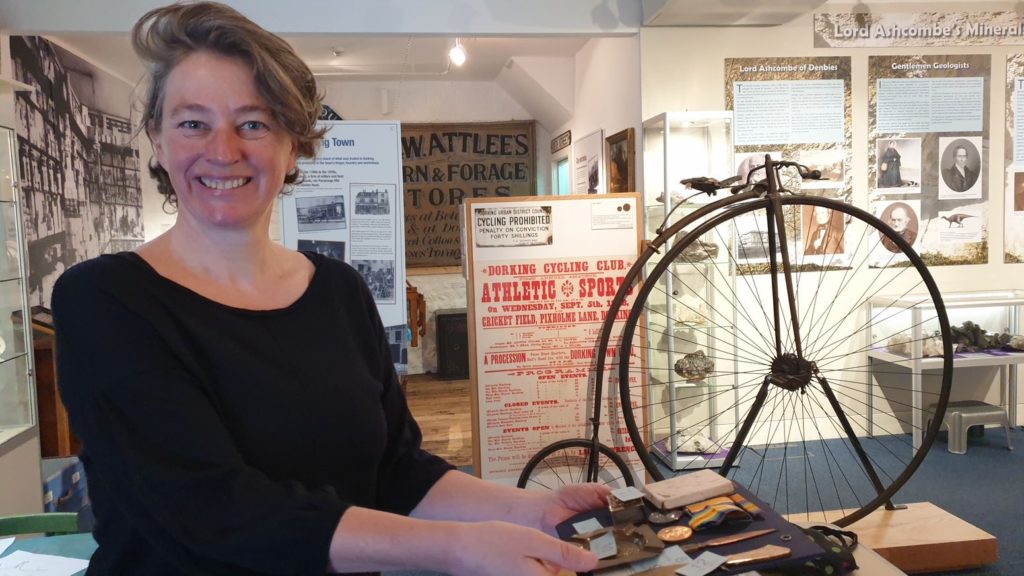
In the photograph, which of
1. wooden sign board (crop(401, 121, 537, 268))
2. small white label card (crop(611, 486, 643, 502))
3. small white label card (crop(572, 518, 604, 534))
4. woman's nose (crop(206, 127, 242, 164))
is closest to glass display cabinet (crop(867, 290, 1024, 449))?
small white label card (crop(611, 486, 643, 502))

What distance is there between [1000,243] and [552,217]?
3.32m

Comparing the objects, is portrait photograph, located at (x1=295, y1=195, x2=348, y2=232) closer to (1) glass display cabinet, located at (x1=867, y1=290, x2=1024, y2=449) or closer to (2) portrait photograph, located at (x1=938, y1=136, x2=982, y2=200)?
(1) glass display cabinet, located at (x1=867, y1=290, x2=1024, y2=449)

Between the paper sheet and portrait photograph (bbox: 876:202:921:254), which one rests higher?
portrait photograph (bbox: 876:202:921:254)

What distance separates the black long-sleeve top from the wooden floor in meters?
2.86

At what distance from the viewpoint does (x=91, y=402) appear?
79cm

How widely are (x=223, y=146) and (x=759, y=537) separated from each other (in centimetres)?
98

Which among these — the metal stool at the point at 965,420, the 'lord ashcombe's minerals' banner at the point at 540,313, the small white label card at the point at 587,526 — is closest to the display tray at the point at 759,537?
the small white label card at the point at 587,526

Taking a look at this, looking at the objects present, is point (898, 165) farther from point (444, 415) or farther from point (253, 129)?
point (253, 129)

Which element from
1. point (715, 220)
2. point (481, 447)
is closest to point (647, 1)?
point (715, 220)

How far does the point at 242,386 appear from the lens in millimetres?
899

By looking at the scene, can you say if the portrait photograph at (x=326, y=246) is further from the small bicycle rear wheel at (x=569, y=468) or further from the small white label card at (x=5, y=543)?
the small white label card at (x=5, y=543)

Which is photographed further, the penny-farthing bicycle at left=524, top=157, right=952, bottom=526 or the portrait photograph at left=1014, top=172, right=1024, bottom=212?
the portrait photograph at left=1014, top=172, right=1024, bottom=212

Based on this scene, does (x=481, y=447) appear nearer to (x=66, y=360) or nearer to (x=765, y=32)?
(x=66, y=360)

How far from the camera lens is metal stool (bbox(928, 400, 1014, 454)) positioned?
173 inches
